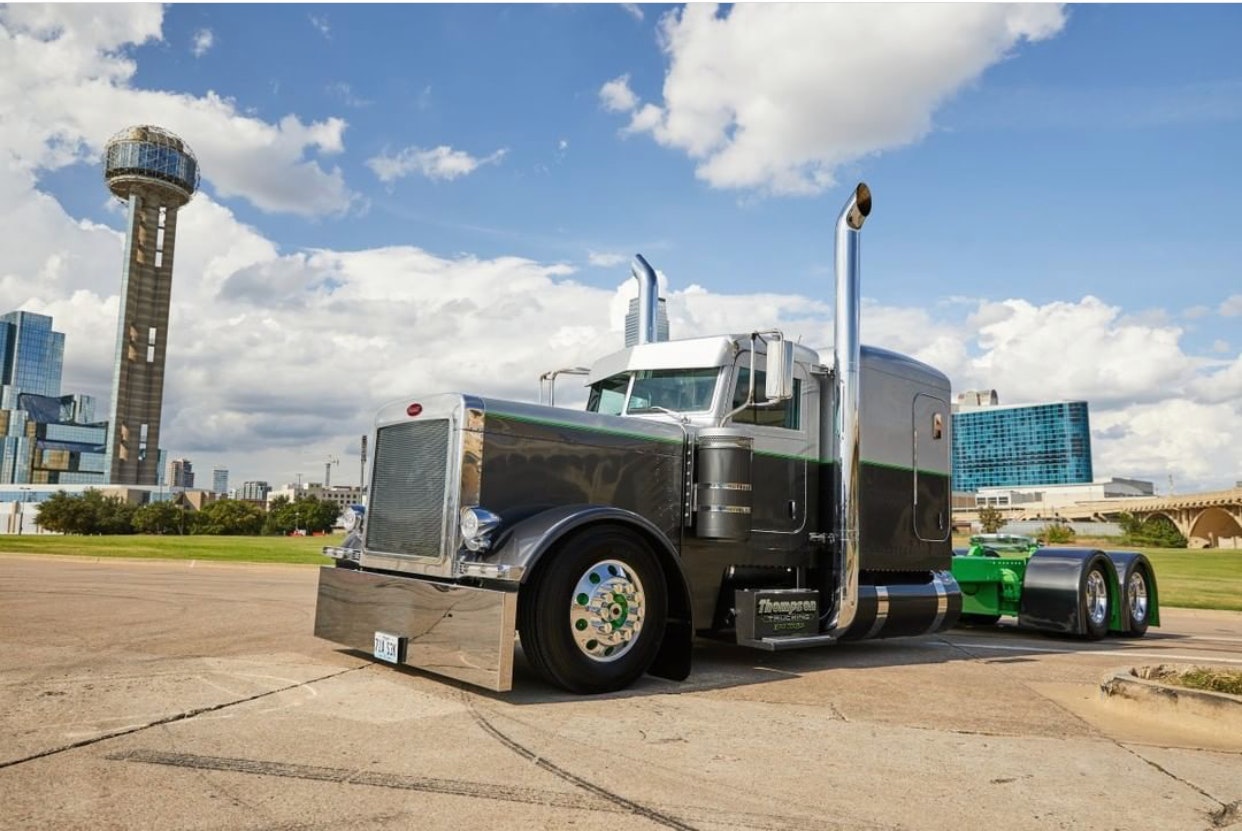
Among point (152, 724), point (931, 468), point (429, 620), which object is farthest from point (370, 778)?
point (931, 468)

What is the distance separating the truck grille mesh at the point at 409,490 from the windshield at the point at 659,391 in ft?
6.72

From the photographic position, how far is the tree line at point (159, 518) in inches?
3125

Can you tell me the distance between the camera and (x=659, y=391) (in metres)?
7.95

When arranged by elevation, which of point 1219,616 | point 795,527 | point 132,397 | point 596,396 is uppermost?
point 132,397

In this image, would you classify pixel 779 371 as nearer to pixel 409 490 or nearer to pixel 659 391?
pixel 659 391

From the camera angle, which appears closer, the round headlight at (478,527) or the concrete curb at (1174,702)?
the concrete curb at (1174,702)

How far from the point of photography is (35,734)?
14.6ft

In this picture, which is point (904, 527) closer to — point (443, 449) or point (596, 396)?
point (596, 396)

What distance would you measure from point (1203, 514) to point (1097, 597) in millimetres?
101191

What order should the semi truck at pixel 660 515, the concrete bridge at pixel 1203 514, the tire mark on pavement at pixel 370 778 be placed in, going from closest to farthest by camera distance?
1. the tire mark on pavement at pixel 370 778
2. the semi truck at pixel 660 515
3. the concrete bridge at pixel 1203 514

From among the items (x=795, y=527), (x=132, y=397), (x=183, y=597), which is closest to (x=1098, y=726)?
(x=795, y=527)

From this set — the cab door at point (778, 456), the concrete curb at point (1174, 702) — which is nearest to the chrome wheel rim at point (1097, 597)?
the concrete curb at point (1174, 702)

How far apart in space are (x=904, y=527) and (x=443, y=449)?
489 centimetres

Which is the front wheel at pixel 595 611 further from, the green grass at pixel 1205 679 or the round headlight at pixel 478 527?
the green grass at pixel 1205 679
